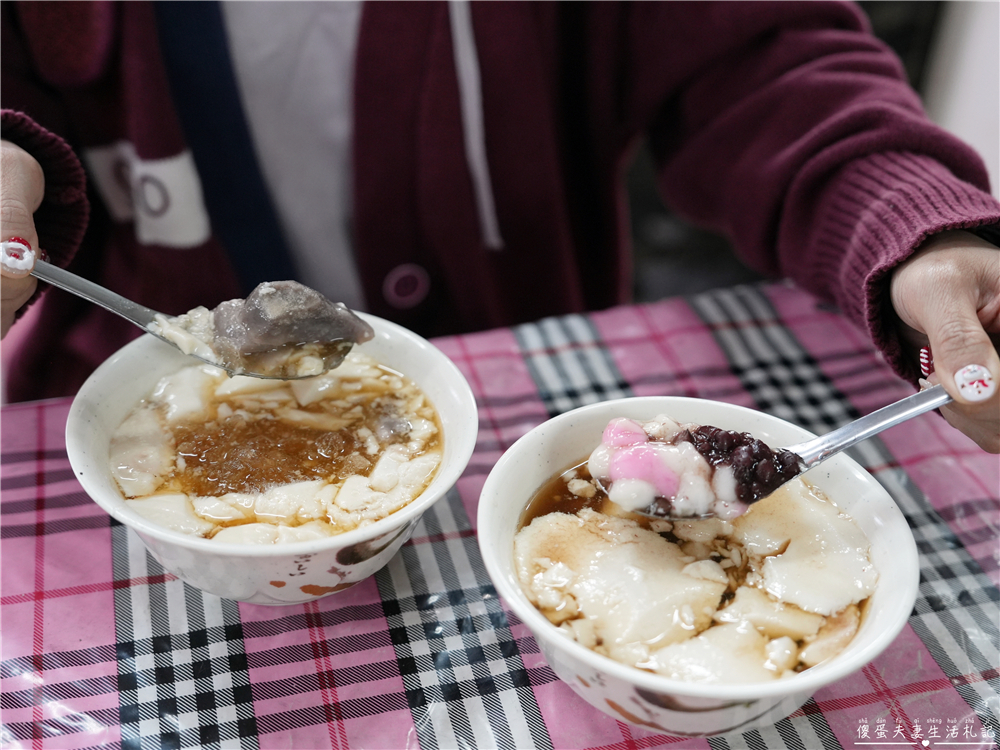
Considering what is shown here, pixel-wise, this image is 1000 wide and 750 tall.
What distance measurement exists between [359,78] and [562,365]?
2.70 feet

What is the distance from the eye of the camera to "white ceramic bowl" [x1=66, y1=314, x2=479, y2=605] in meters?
0.96

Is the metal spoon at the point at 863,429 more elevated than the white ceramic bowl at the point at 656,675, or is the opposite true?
the metal spoon at the point at 863,429

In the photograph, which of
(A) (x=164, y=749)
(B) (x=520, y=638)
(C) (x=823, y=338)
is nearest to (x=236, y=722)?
(A) (x=164, y=749)

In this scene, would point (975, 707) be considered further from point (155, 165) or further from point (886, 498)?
point (155, 165)

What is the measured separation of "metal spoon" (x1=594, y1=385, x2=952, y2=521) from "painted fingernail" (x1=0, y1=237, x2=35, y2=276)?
89cm

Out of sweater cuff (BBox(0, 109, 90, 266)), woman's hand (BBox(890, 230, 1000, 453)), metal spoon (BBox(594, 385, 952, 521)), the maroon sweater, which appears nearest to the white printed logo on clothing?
the maroon sweater

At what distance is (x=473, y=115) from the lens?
6.13 ft

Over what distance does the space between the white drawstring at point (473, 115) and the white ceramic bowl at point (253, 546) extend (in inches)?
29.9

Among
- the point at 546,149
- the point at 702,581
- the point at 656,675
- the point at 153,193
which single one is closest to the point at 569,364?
the point at 546,149

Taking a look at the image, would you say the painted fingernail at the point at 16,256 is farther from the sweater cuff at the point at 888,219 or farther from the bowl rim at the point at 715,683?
the sweater cuff at the point at 888,219

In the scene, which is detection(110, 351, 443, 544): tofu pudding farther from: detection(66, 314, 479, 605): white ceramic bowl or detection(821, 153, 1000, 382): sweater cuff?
detection(821, 153, 1000, 382): sweater cuff

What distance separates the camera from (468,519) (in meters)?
1.32

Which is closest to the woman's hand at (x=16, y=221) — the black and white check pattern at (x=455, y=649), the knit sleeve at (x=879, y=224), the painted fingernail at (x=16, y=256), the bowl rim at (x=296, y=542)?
the painted fingernail at (x=16, y=256)

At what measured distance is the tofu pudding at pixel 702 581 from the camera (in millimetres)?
917
